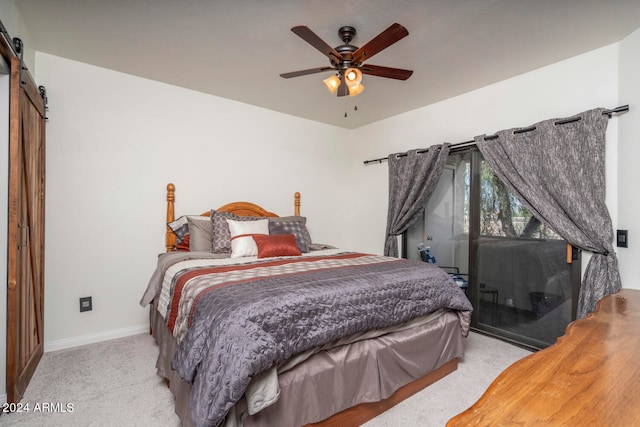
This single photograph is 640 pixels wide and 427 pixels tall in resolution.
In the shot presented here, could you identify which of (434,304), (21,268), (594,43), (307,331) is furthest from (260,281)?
(594,43)

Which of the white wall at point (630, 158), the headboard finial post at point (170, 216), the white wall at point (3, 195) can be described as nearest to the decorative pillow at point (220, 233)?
the headboard finial post at point (170, 216)

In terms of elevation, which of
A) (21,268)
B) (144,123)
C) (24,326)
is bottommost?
(24,326)

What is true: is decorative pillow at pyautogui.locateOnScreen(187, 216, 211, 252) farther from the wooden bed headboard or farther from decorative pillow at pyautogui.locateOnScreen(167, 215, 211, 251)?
the wooden bed headboard

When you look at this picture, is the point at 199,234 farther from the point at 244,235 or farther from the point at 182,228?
the point at 244,235

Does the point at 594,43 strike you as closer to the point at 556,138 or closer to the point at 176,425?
the point at 556,138

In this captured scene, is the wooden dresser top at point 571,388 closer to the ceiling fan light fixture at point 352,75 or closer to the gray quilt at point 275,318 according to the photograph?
the gray quilt at point 275,318

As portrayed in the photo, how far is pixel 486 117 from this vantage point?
3.16m

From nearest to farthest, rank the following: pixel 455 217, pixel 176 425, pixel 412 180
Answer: pixel 176 425, pixel 455 217, pixel 412 180

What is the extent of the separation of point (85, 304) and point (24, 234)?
100 centimetres

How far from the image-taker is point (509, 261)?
9.93ft

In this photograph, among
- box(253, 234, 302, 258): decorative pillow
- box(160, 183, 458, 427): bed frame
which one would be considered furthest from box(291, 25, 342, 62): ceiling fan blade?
box(160, 183, 458, 427): bed frame

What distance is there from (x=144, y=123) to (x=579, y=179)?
3925 mm

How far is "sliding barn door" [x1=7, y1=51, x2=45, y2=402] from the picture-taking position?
1.83m

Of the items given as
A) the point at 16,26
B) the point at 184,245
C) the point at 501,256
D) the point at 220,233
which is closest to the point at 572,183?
the point at 501,256
